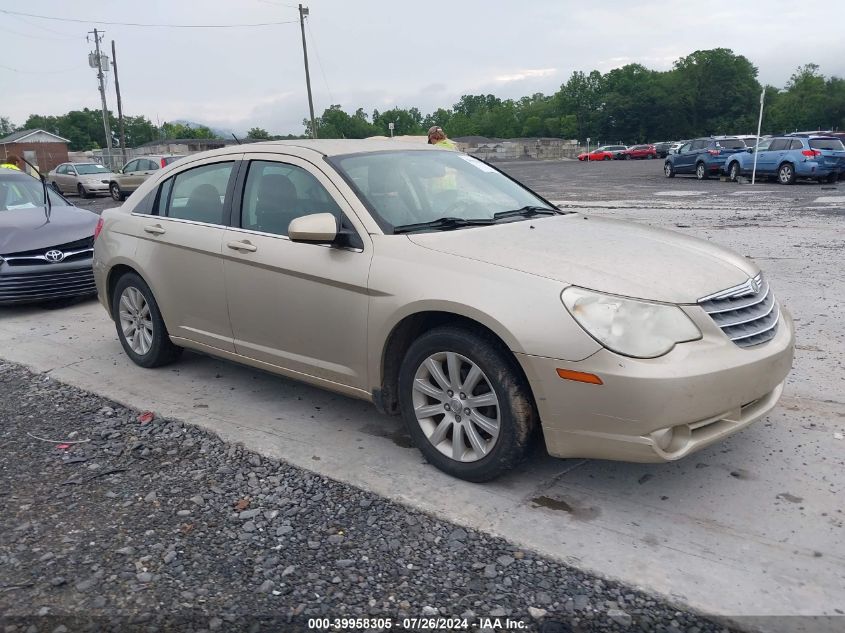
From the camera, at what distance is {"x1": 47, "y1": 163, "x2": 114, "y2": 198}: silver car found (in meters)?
28.0

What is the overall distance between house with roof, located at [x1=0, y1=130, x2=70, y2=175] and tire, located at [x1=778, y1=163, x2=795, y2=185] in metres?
64.8

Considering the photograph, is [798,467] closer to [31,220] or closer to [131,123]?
[31,220]

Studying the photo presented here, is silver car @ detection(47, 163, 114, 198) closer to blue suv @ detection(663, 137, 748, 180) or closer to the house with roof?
blue suv @ detection(663, 137, 748, 180)

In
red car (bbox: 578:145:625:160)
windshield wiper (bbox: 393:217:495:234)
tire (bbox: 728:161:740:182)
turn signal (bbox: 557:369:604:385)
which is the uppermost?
windshield wiper (bbox: 393:217:495:234)

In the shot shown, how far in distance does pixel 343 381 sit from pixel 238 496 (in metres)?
0.83

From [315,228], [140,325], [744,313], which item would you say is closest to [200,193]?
[140,325]

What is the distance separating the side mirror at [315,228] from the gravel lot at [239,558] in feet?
4.01

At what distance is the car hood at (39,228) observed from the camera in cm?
770

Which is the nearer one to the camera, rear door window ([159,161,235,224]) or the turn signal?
the turn signal

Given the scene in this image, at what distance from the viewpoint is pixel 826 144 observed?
74.4 ft

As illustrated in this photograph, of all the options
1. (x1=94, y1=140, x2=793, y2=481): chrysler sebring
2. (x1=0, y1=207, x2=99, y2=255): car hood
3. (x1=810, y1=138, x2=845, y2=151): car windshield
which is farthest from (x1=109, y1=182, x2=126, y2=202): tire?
(x1=94, y1=140, x2=793, y2=481): chrysler sebring

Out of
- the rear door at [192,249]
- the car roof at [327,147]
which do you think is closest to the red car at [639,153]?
the car roof at [327,147]

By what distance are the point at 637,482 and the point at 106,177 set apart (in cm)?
2846

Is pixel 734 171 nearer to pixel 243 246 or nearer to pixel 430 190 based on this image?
pixel 430 190
